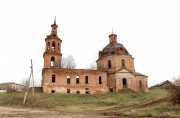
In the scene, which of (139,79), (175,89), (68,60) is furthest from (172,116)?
(68,60)

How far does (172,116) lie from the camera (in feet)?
47.4

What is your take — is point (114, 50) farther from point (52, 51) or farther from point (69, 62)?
point (69, 62)

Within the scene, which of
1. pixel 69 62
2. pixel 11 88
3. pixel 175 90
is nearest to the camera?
pixel 175 90

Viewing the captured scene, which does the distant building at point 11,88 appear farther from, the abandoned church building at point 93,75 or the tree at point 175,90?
the tree at point 175,90

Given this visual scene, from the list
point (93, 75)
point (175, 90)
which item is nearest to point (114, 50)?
point (93, 75)

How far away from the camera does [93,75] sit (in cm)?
4006

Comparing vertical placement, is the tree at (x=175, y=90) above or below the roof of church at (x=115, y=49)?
below

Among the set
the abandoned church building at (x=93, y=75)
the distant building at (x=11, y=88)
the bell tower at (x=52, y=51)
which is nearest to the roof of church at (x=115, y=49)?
the abandoned church building at (x=93, y=75)

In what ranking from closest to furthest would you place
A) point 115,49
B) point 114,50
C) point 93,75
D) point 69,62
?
point 93,75
point 114,50
point 115,49
point 69,62

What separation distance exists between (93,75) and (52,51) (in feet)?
30.4

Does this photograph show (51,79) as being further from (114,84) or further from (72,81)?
(114,84)

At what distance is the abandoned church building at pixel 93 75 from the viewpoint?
1490 inches

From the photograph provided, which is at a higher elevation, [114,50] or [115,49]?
[115,49]

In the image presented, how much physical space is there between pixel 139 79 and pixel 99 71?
875 centimetres
